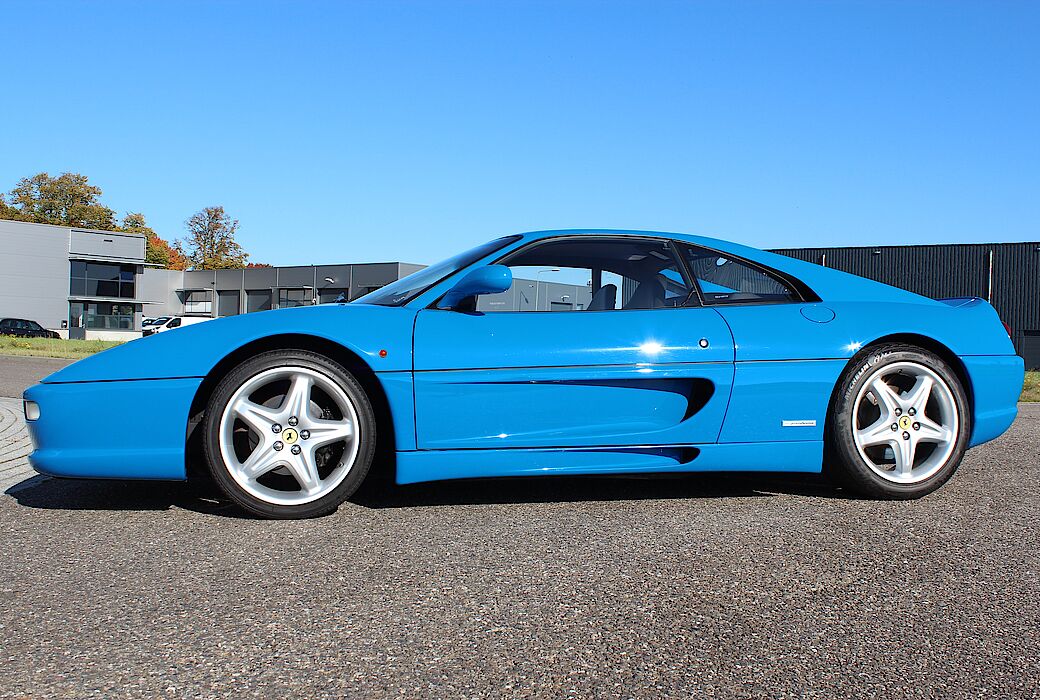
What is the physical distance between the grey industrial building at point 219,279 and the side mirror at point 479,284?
3150cm

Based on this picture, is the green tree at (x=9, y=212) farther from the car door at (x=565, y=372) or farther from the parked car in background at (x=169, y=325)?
the car door at (x=565, y=372)

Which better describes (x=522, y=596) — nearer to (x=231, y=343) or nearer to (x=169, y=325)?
(x=231, y=343)

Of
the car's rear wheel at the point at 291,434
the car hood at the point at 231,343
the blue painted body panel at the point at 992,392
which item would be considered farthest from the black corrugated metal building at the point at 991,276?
the car's rear wheel at the point at 291,434

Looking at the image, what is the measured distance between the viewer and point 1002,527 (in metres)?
3.58

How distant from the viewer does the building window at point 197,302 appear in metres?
69.6

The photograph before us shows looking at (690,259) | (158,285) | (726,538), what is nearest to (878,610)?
(726,538)

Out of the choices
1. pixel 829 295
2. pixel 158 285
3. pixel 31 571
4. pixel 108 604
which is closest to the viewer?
pixel 108 604

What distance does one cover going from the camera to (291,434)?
3621 mm

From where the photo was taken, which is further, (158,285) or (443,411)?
(158,285)

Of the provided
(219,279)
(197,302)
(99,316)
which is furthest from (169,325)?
(197,302)

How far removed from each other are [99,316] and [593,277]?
60.5 m

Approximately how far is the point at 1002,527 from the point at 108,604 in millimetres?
3230

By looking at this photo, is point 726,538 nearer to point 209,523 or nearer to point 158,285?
point 209,523

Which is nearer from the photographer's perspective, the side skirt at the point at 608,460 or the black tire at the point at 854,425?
the side skirt at the point at 608,460
